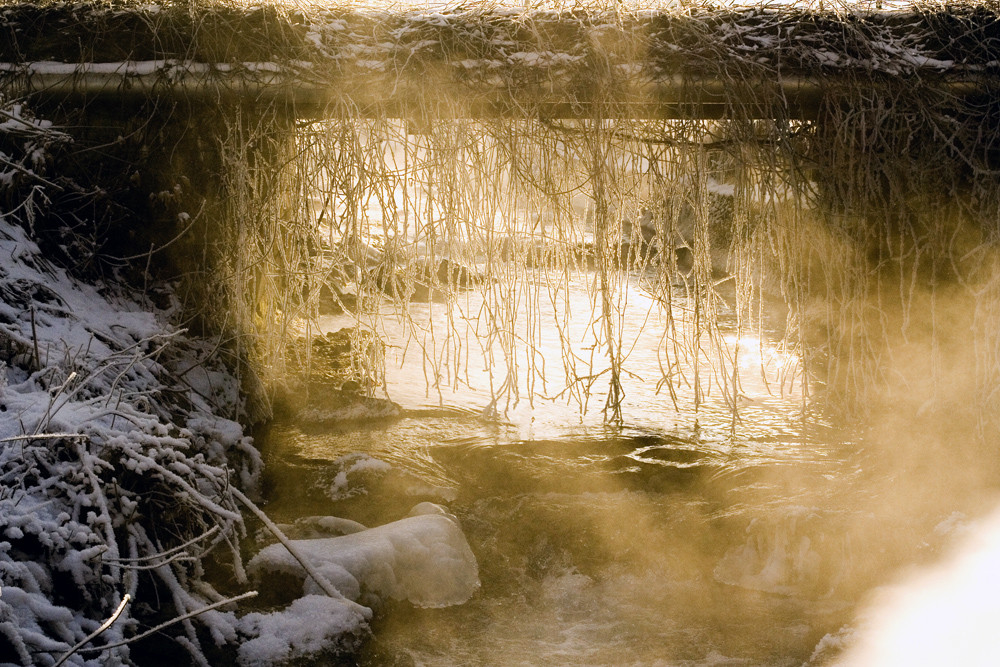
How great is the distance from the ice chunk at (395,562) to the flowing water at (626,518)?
0.08 metres

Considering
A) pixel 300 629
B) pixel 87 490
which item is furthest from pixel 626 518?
pixel 87 490

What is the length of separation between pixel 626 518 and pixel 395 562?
4.07ft

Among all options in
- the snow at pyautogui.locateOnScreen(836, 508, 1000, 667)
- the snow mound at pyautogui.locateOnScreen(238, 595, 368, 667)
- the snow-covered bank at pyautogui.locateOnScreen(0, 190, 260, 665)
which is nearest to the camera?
the snow-covered bank at pyautogui.locateOnScreen(0, 190, 260, 665)

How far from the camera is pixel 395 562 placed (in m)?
3.72

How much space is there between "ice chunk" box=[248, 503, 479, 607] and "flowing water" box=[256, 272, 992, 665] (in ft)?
0.27

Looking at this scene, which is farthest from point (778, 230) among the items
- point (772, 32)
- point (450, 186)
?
point (450, 186)

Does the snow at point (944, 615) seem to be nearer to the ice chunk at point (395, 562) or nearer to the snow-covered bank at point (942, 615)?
the snow-covered bank at point (942, 615)

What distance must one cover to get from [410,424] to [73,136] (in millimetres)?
2523

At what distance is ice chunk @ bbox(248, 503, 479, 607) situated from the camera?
356 cm

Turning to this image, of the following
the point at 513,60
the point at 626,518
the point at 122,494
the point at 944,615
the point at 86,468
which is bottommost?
the point at 944,615

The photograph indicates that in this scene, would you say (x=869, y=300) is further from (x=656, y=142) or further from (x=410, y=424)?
(x=410, y=424)

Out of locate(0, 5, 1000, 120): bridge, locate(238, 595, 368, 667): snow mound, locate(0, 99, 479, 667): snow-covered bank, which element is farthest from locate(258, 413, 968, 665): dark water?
locate(0, 5, 1000, 120): bridge

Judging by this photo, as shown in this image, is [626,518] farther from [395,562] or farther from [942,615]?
[942,615]

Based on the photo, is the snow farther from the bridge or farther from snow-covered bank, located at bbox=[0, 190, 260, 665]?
snow-covered bank, located at bbox=[0, 190, 260, 665]
